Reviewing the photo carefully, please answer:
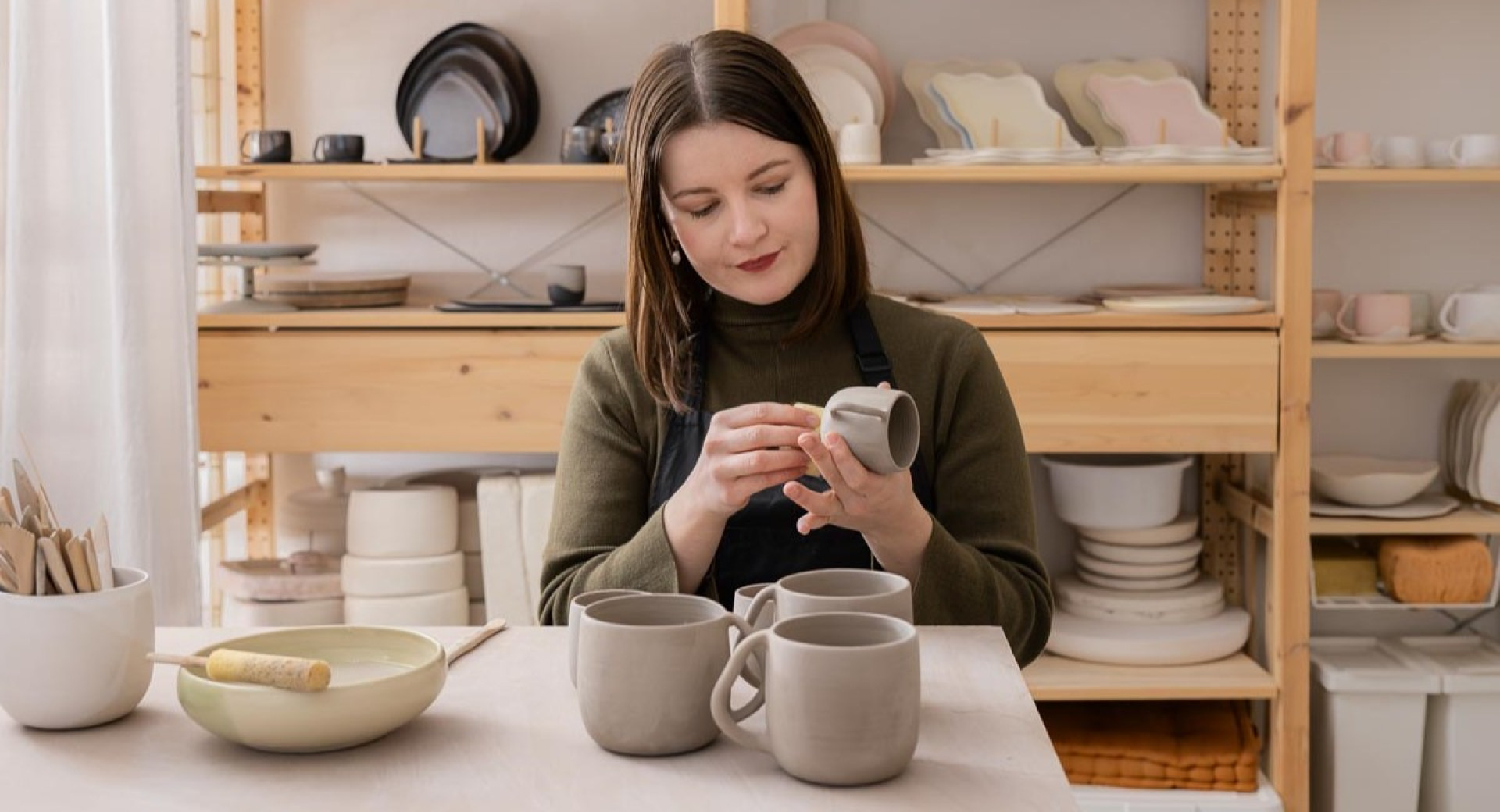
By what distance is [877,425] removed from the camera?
3.89 feet

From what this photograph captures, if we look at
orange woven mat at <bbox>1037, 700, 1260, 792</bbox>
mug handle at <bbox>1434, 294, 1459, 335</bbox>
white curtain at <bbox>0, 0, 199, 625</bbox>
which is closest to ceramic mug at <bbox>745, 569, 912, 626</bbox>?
white curtain at <bbox>0, 0, 199, 625</bbox>

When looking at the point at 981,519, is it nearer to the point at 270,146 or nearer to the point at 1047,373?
the point at 1047,373

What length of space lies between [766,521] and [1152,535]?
1.37 metres

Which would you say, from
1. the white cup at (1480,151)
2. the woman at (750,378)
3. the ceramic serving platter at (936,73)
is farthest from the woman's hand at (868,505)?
the white cup at (1480,151)

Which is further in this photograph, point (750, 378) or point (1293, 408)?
point (1293, 408)

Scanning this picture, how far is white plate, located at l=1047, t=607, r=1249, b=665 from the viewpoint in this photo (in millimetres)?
2764

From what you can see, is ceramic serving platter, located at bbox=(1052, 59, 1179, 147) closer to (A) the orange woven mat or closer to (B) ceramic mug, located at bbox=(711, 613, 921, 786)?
(A) the orange woven mat

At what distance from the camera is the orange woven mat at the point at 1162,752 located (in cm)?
275

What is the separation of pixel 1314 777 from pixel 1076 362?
943 mm

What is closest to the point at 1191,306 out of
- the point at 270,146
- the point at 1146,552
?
the point at 1146,552

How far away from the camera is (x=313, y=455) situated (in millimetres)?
3152

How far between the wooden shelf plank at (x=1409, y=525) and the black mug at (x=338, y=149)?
1.80m

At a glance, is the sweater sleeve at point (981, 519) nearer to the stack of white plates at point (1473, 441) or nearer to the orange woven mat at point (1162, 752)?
the orange woven mat at point (1162, 752)

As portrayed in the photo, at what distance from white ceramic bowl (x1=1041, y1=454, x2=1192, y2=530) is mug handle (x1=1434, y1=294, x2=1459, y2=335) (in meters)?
0.52
